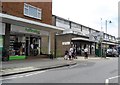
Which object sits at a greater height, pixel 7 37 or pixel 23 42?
pixel 7 37

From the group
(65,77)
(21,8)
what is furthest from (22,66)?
(21,8)

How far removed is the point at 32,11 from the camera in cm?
2806

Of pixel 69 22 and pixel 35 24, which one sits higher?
pixel 69 22

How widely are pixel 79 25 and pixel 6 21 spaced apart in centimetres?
3825

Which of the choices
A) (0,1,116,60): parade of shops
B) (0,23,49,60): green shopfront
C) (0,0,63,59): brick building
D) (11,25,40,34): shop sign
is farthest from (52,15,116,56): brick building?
(11,25,40,34): shop sign

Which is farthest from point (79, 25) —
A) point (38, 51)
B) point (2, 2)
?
point (2, 2)

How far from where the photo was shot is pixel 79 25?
59.5 metres

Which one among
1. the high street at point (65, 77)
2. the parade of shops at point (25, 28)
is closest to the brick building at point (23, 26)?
the parade of shops at point (25, 28)

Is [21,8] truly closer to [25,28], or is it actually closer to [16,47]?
[25,28]

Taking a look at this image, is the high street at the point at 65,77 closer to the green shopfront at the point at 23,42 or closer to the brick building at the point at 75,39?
the green shopfront at the point at 23,42

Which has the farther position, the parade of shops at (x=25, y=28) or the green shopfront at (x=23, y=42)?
the green shopfront at (x=23, y=42)

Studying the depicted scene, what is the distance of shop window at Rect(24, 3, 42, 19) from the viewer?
26.9 meters

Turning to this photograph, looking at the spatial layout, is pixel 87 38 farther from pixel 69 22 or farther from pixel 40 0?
pixel 40 0

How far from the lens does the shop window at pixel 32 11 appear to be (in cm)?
2694
